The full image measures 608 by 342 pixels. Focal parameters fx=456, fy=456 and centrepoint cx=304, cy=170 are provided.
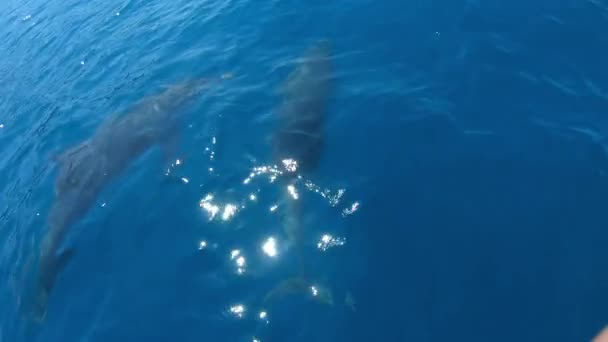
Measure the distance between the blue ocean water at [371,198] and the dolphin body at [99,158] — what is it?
14.8 inches

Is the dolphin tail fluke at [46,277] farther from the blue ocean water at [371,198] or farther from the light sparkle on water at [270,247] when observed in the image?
the light sparkle on water at [270,247]

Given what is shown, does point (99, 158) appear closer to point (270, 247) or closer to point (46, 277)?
point (46, 277)

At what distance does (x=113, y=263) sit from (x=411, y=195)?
7292mm

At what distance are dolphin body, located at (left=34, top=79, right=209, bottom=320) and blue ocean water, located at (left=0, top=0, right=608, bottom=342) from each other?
376 mm

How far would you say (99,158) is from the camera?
1387 cm

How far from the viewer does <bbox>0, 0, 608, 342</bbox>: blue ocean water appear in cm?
868

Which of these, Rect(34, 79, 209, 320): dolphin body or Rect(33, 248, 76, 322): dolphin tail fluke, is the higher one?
Rect(34, 79, 209, 320): dolphin body

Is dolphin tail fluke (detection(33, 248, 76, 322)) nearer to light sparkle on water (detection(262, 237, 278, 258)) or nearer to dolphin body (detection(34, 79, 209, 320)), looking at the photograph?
dolphin body (detection(34, 79, 209, 320))

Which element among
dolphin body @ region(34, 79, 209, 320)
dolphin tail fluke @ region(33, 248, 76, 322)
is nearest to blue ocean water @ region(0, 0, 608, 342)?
dolphin tail fluke @ region(33, 248, 76, 322)

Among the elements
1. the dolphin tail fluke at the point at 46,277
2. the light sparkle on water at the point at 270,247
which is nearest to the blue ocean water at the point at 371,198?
the light sparkle on water at the point at 270,247

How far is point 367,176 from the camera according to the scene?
11.0 metres

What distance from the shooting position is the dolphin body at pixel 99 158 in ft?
38.2

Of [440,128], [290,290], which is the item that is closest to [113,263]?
[290,290]

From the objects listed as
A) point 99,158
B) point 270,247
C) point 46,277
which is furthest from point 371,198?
point 99,158
